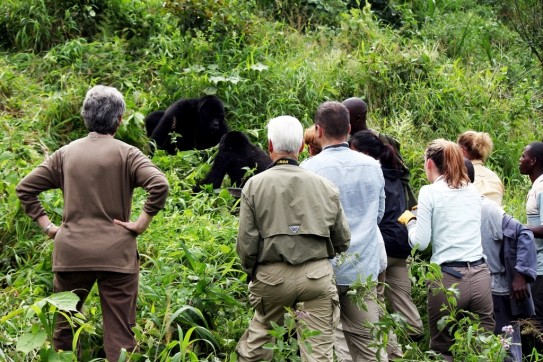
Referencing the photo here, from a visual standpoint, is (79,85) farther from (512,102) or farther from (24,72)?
(512,102)

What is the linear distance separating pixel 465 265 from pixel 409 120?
411 centimetres

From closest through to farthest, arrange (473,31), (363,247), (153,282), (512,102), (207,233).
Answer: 1. (363,247)
2. (153,282)
3. (207,233)
4. (512,102)
5. (473,31)

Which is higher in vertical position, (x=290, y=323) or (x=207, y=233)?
(x=290, y=323)

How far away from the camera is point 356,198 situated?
201 inches

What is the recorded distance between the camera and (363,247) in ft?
16.7

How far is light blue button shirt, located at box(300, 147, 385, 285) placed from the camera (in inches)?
199

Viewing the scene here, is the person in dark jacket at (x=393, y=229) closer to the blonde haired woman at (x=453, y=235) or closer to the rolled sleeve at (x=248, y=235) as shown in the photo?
the blonde haired woman at (x=453, y=235)

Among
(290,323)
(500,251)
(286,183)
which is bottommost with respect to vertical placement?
(500,251)

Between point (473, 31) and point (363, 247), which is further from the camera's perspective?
point (473, 31)

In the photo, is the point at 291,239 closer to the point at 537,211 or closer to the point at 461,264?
the point at 461,264

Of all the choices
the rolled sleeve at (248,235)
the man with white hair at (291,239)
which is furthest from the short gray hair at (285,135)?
the rolled sleeve at (248,235)

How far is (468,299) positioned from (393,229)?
31.1 inches

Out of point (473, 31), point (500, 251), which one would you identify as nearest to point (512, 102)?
point (473, 31)

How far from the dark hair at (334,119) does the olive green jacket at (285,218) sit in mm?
516
